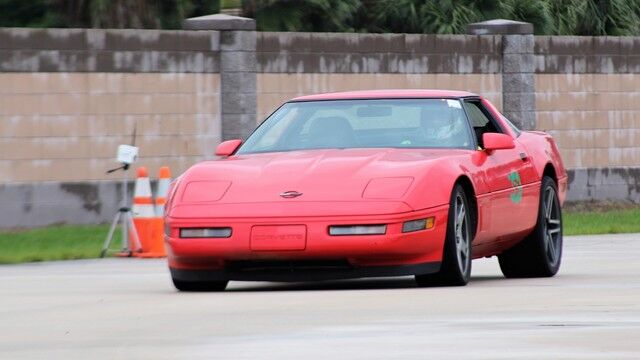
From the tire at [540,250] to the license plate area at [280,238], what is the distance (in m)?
2.57

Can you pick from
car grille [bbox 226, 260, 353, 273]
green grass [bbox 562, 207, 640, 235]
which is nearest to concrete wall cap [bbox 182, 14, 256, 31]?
green grass [bbox 562, 207, 640, 235]

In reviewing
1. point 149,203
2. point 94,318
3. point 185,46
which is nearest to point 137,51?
point 185,46

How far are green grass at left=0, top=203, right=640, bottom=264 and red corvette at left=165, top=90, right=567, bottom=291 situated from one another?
4.63 m

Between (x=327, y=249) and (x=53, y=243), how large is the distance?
8555 mm

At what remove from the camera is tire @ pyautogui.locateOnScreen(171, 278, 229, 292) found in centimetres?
1235

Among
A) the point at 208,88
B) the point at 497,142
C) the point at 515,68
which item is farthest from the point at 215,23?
the point at 497,142

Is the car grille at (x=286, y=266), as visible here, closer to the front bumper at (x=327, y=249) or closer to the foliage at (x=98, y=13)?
the front bumper at (x=327, y=249)

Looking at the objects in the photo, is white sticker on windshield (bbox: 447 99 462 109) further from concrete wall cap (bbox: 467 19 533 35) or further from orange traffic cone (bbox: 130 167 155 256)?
concrete wall cap (bbox: 467 19 533 35)

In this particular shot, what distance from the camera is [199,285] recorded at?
12.4m

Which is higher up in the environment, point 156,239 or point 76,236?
point 156,239

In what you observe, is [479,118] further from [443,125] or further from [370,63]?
[370,63]

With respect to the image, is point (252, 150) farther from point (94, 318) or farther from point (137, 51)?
point (137, 51)

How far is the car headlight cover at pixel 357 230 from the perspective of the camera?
11.7 metres

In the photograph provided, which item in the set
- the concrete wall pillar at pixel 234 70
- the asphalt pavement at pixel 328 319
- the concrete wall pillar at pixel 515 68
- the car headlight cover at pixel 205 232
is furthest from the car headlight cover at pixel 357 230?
the concrete wall pillar at pixel 515 68
